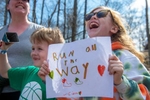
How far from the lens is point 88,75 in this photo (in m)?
1.17

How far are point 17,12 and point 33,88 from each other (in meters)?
0.86

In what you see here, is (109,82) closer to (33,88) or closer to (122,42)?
(122,42)

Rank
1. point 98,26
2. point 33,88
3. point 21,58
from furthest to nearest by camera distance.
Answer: point 21,58 < point 33,88 < point 98,26

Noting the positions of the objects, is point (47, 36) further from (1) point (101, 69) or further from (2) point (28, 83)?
(1) point (101, 69)

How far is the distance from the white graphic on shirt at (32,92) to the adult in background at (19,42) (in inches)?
13.3

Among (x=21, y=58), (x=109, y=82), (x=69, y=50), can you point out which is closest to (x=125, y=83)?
(x=109, y=82)

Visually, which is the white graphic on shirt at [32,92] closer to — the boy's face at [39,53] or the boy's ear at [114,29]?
the boy's face at [39,53]

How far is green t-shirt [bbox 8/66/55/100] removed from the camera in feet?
4.99

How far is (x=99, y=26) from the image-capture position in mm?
1396

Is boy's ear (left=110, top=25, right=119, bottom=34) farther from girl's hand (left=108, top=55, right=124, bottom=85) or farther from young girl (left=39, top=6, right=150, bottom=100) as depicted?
girl's hand (left=108, top=55, right=124, bottom=85)

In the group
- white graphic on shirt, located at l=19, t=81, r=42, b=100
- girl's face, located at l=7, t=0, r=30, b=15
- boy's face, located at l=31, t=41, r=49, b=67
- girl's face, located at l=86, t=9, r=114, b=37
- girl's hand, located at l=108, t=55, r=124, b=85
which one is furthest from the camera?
girl's face, located at l=7, t=0, r=30, b=15

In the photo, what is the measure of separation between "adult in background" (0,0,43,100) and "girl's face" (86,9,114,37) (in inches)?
28.4

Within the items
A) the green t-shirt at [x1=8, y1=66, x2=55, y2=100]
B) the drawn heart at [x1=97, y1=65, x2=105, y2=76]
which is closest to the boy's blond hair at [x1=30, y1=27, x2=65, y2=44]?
the green t-shirt at [x1=8, y1=66, x2=55, y2=100]

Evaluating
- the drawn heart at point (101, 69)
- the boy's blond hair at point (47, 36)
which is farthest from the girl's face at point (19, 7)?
the drawn heart at point (101, 69)
